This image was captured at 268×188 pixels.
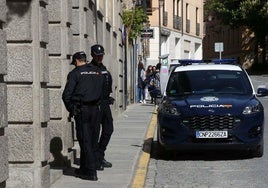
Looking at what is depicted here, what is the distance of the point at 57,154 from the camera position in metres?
9.67

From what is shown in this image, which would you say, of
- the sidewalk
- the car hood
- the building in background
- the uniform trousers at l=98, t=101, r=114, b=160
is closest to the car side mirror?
the car hood

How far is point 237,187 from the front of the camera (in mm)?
8930

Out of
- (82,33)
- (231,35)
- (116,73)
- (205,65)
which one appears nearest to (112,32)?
(116,73)

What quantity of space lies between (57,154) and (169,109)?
262 cm

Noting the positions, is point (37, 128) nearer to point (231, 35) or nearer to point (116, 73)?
point (116, 73)

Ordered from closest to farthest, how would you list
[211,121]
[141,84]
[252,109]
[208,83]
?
[211,121] → [252,109] → [208,83] → [141,84]

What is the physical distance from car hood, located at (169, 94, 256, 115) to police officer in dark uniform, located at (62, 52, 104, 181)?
2.78 meters

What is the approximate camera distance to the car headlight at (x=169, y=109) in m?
11.3

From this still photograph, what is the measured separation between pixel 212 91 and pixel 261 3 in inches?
1935

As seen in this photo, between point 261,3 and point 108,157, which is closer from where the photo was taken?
point 108,157

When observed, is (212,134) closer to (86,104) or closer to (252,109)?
(252,109)

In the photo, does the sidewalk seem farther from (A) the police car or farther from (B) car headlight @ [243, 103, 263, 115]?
(B) car headlight @ [243, 103, 263, 115]

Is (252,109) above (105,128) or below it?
above

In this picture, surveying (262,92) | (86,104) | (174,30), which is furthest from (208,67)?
(174,30)
